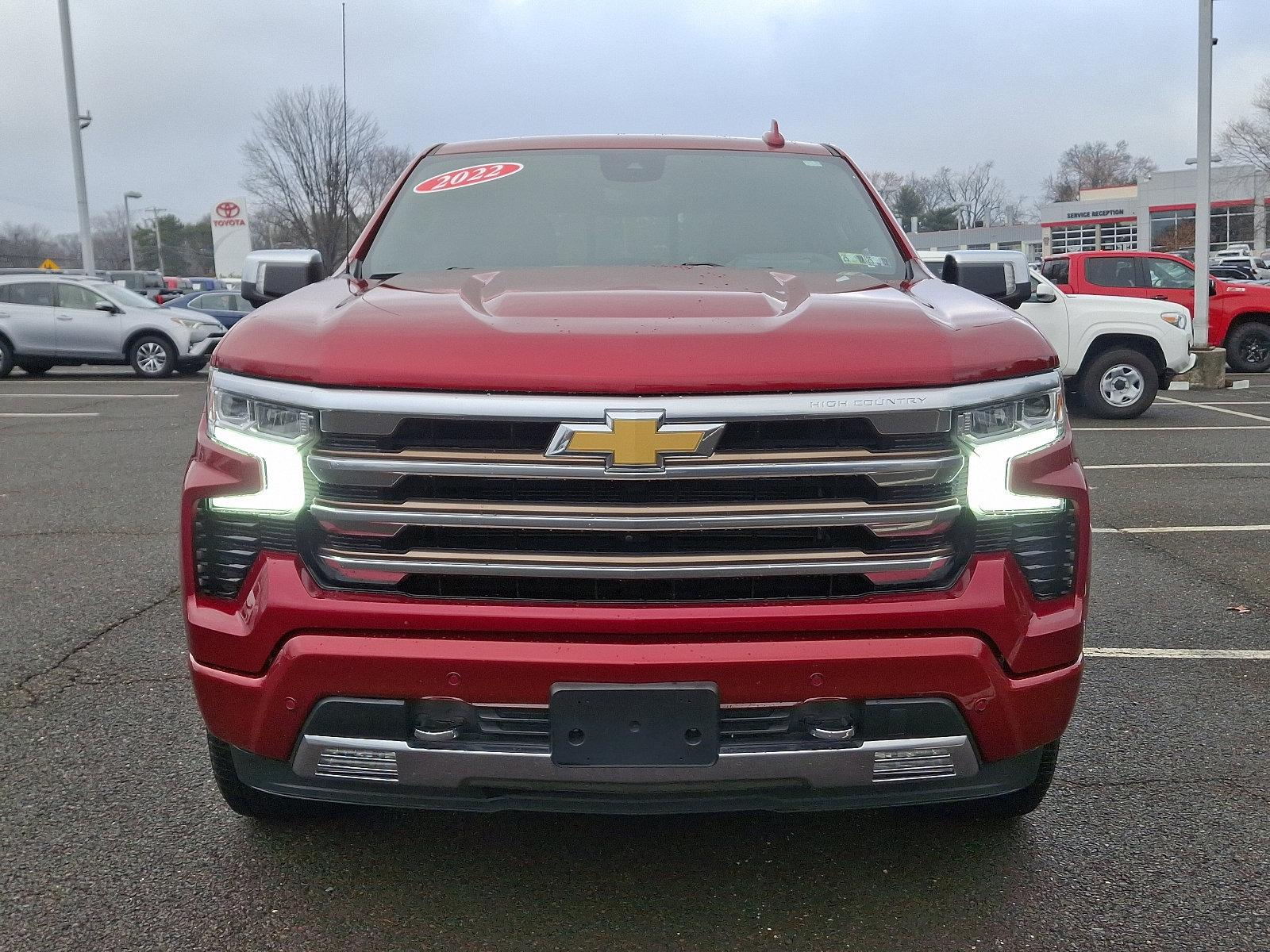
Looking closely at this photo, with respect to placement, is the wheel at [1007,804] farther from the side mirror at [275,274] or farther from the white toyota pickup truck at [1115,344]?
the white toyota pickup truck at [1115,344]

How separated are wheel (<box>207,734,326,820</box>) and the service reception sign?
6736cm

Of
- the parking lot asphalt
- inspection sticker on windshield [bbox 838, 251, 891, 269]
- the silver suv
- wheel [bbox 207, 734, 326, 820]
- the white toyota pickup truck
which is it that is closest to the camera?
the parking lot asphalt

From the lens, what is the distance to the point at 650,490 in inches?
89.7

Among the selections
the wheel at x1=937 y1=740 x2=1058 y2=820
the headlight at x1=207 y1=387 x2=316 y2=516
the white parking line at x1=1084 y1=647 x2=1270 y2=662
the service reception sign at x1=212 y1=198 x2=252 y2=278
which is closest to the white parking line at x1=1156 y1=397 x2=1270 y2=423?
the white parking line at x1=1084 y1=647 x2=1270 y2=662

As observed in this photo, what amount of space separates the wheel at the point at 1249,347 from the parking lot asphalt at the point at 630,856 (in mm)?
14827

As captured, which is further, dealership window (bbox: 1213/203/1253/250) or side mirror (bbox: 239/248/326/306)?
dealership window (bbox: 1213/203/1253/250)

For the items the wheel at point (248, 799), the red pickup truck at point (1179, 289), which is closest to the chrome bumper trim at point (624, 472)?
the wheel at point (248, 799)

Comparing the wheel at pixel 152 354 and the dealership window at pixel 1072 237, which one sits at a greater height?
the dealership window at pixel 1072 237

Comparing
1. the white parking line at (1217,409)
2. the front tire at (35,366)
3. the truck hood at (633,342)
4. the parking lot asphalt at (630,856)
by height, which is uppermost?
the truck hood at (633,342)

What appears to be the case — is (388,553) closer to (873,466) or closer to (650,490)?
(650,490)

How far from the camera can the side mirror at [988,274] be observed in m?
3.75

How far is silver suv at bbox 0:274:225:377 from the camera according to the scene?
18328mm

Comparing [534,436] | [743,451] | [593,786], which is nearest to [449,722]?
[593,786]

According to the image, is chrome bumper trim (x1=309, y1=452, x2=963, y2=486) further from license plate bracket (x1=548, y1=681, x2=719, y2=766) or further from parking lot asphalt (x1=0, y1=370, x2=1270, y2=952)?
parking lot asphalt (x1=0, y1=370, x2=1270, y2=952)
